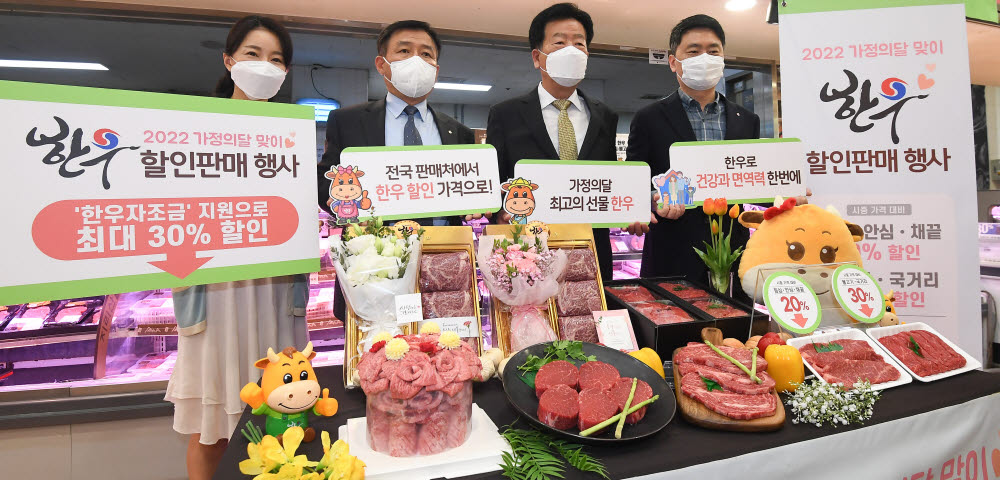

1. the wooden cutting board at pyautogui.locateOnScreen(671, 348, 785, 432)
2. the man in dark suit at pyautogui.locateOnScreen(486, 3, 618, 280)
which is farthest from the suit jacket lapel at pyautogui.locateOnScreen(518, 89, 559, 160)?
the wooden cutting board at pyautogui.locateOnScreen(671, 348, 785, 432)

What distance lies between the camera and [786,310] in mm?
1894

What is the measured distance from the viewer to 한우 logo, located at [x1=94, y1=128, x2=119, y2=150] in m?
1.56

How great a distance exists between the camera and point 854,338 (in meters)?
1.88

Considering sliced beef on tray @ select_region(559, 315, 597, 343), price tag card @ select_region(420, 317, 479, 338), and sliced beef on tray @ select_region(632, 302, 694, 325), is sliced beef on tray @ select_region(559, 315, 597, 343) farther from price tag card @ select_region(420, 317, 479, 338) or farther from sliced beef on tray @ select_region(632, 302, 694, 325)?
price tag card @ select_region(420, 317, 479, 338)

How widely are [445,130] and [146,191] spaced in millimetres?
1516

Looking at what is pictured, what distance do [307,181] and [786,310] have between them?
1.93 m

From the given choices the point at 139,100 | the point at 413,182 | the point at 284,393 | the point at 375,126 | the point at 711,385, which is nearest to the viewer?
the point at 284,393

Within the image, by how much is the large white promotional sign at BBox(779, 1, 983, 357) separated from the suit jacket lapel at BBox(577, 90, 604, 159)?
43.3 inches

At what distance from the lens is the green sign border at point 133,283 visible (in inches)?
56.8

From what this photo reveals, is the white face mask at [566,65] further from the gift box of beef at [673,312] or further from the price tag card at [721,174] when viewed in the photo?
the gift box of beef at [673,312]

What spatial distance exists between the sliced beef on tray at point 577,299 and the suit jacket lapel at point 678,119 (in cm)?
134

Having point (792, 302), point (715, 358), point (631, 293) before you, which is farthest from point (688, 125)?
point (715, 358)

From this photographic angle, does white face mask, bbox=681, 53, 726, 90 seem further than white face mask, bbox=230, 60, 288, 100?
Yes

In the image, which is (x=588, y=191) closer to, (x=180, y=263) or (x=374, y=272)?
(x=374, y=272)
